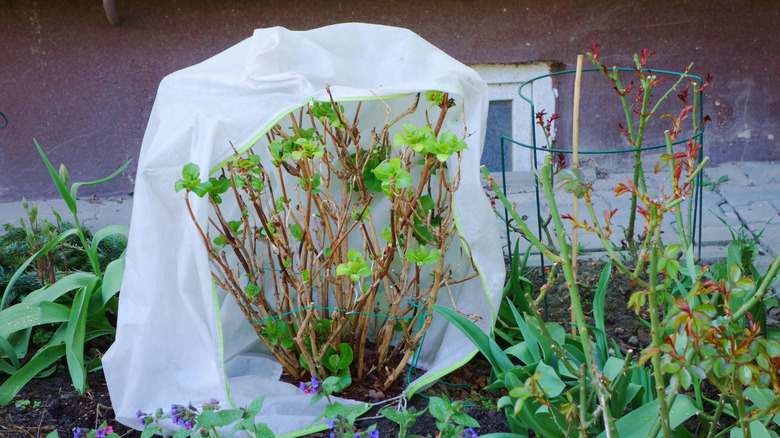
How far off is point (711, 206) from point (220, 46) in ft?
8.19

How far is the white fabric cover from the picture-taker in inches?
63.2

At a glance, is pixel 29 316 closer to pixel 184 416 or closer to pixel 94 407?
pixel 94 407

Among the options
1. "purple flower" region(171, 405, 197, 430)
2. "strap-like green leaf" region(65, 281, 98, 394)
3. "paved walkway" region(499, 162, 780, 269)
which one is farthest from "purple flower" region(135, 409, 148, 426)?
"paved walkway" region(499, 162, 780, 269)

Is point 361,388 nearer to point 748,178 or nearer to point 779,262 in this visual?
point 779,262

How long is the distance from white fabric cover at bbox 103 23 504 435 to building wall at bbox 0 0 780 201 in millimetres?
1783

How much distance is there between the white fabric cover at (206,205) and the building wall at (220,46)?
1783 mm

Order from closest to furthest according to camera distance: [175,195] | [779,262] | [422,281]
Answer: [779,262], [175,195], [422,281]

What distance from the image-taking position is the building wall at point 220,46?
348 cm

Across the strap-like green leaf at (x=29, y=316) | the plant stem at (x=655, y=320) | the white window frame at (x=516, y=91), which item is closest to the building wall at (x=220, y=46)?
the white window frame at (x=516, y=91)

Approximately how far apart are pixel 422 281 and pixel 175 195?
80cm

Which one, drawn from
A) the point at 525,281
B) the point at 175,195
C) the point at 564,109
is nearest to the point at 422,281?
Result: the point at 525,281

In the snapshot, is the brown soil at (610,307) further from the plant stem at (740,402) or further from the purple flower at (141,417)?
the purple flower at (141,417)

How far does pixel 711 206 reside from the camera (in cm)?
333

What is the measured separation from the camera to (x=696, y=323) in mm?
1008
